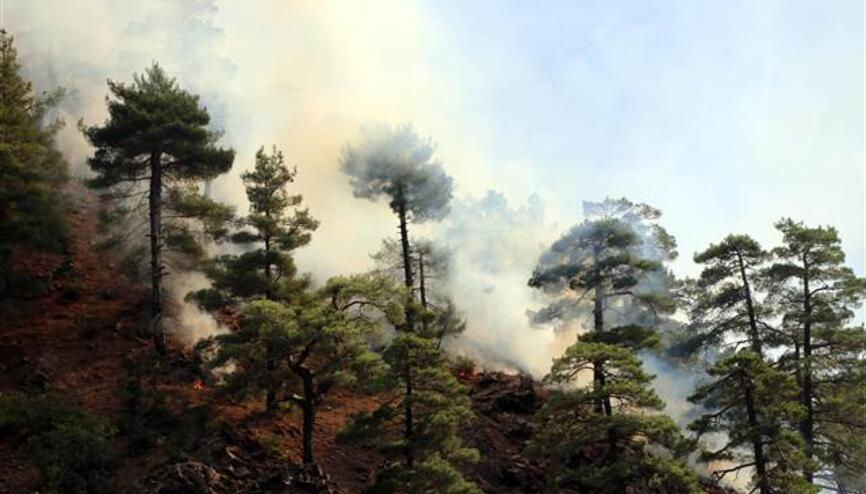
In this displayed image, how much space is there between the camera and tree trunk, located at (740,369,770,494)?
19.3 m

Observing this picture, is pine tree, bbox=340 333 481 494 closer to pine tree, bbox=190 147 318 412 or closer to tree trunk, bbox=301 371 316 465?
tree trunk, bbox=301 371 316 465

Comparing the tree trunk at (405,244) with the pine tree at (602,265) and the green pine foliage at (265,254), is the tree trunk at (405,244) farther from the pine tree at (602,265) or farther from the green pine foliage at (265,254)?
the pine tree at (602,265)

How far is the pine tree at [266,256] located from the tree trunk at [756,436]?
16.8 metres

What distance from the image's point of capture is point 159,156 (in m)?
30.2

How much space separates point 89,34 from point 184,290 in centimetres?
3627

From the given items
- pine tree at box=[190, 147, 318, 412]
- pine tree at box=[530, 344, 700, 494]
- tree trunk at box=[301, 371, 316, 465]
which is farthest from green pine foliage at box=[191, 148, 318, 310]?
pine tree at box=[530, 344, 700, 494]

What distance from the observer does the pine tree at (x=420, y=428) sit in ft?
64.4

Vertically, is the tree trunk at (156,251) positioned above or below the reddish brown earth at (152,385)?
above

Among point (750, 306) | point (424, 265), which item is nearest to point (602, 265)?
point (750, 306)

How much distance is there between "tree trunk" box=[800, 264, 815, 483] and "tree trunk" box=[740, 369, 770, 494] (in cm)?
430

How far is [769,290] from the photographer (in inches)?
1024

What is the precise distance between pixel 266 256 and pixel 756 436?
19.2 m

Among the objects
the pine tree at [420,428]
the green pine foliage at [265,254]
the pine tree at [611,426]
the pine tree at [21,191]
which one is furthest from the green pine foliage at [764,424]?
the pine tree at [21,191]

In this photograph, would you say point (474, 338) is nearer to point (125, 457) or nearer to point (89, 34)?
point (125, 457)
